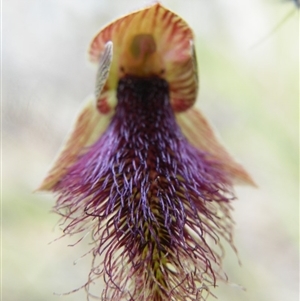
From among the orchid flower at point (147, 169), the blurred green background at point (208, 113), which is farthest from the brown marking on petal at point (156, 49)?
the blurred green background at point (208, 113)

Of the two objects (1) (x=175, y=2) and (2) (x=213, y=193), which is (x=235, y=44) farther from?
(2) (x=213, y=193)

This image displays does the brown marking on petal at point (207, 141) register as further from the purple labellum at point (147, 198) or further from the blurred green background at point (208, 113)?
the blurred green background at point (208, 113)

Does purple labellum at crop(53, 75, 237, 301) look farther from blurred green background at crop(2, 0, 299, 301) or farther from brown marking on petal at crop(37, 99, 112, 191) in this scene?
blurred green background at crop(2, 0, 299, 301)

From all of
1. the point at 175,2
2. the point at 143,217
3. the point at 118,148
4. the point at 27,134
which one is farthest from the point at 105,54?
the point at 175,2

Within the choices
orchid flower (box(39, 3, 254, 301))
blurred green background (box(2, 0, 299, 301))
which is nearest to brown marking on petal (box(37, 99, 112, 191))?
orchid flower (box(39, 3, 254, 301))

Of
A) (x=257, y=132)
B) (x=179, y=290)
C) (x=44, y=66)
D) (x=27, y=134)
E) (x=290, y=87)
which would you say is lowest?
(x=179, y=290)

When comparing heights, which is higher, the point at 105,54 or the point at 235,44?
the point at 235,44
